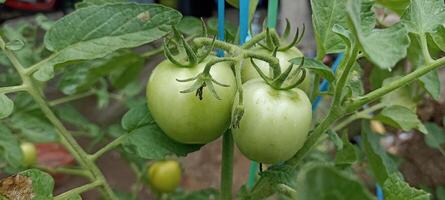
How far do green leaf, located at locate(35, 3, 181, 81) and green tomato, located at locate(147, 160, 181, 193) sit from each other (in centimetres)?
59

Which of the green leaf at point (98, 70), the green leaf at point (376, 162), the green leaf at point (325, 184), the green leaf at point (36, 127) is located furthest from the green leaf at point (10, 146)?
the green leaf at point (325, 184)

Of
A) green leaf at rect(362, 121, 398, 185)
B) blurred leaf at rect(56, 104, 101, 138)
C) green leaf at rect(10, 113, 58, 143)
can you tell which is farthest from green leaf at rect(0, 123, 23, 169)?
green leaf at rect(362, 121, 398, 185)

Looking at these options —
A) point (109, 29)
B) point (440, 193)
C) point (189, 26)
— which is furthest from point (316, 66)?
point (440, 193)

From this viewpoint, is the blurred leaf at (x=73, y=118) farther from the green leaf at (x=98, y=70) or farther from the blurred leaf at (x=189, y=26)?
the blurred leaf at (x=189, y=26)

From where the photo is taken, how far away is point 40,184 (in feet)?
1.79

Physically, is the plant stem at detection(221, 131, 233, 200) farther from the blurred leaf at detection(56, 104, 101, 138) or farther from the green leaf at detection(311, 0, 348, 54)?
the blurred leaf at detection(56, 104, 101, 138)

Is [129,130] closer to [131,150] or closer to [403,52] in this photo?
[131,150]

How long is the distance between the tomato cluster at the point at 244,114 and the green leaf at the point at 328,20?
0.05m

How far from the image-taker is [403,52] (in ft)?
1.42

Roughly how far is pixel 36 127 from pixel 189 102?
1.14 feet

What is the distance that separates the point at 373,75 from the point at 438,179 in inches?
21.9

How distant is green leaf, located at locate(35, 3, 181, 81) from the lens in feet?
1.90

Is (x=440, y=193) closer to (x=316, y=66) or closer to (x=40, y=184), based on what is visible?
(x=316, y=66)

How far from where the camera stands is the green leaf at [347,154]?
0.70 meters
